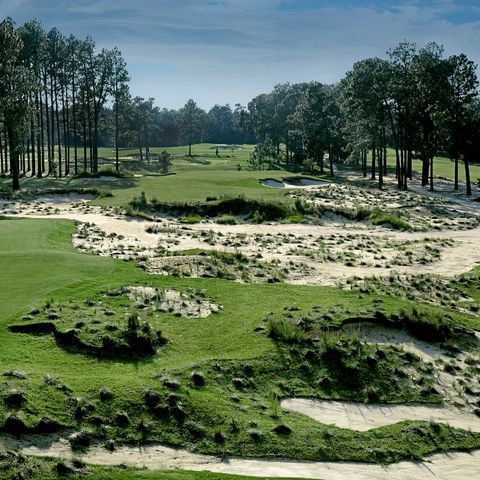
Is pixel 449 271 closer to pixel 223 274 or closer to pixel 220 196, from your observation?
pixel 223 274

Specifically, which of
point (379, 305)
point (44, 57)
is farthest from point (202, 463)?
point (44, 57)

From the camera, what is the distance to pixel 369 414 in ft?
55.4

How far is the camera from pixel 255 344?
1941 centimetres

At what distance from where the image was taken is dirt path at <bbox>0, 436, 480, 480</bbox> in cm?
1342

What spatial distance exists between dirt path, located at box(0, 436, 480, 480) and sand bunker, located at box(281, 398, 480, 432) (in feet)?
5.81

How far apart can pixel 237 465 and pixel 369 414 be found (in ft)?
15.2

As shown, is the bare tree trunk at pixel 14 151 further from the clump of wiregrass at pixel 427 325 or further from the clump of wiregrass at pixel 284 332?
the clump of wiregrass at pixel 427 325

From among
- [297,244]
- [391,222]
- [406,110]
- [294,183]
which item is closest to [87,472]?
[297,244]

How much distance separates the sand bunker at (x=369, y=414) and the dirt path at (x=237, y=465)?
1.77 m

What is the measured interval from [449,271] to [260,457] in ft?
73.4

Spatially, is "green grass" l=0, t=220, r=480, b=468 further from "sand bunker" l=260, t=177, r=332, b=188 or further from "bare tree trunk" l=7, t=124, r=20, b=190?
"sand bunker" l=260, t=177, r=332, b=188

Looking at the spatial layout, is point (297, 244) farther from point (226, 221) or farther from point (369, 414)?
point (369, 414)

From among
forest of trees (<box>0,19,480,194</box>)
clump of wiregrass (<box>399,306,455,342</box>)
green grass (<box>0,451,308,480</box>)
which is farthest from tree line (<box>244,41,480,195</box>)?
green grass (<box>0,451,308,480</box>)

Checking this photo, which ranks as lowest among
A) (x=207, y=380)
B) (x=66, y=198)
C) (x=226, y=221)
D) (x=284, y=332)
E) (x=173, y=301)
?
(x=207, y=380)
